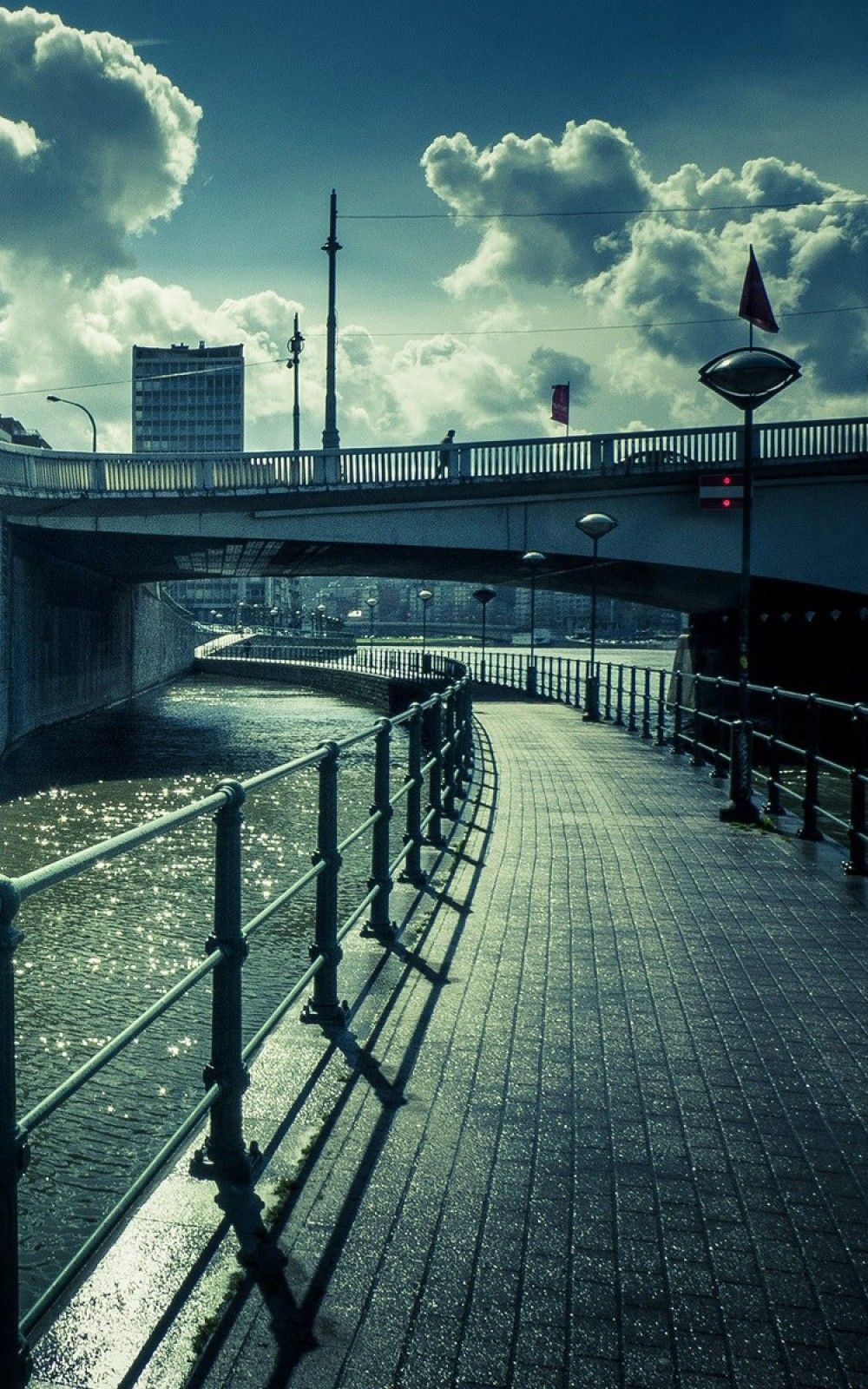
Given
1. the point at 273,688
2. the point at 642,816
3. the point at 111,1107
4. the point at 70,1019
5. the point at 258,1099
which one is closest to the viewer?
the point at 258,1099

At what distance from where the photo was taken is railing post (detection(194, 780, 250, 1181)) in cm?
389

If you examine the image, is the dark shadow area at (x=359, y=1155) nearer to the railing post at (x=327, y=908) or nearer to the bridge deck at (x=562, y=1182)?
the bridge deck at (x=562, y=1182)

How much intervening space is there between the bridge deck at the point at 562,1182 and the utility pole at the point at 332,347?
27.9 meters

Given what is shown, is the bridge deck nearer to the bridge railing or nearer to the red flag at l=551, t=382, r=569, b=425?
the bridge railing

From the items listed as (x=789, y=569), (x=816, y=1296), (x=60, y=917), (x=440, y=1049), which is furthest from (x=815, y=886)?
(x=789, y=569)

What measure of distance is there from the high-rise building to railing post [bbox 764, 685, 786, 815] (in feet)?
561

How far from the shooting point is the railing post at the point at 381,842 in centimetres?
683

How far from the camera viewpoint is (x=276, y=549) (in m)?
34.9

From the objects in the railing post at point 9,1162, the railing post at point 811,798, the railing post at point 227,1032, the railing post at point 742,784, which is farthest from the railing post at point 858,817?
the railing post at point 9,1162

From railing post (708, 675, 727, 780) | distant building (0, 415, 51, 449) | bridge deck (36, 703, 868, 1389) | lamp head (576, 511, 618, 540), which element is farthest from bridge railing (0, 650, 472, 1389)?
distant building (0, 415, 51, 449)

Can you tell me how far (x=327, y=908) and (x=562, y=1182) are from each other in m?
1.93

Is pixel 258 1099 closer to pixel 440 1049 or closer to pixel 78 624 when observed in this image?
pixel 440 1049

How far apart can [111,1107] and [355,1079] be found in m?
2.58

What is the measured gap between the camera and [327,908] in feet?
18.2
